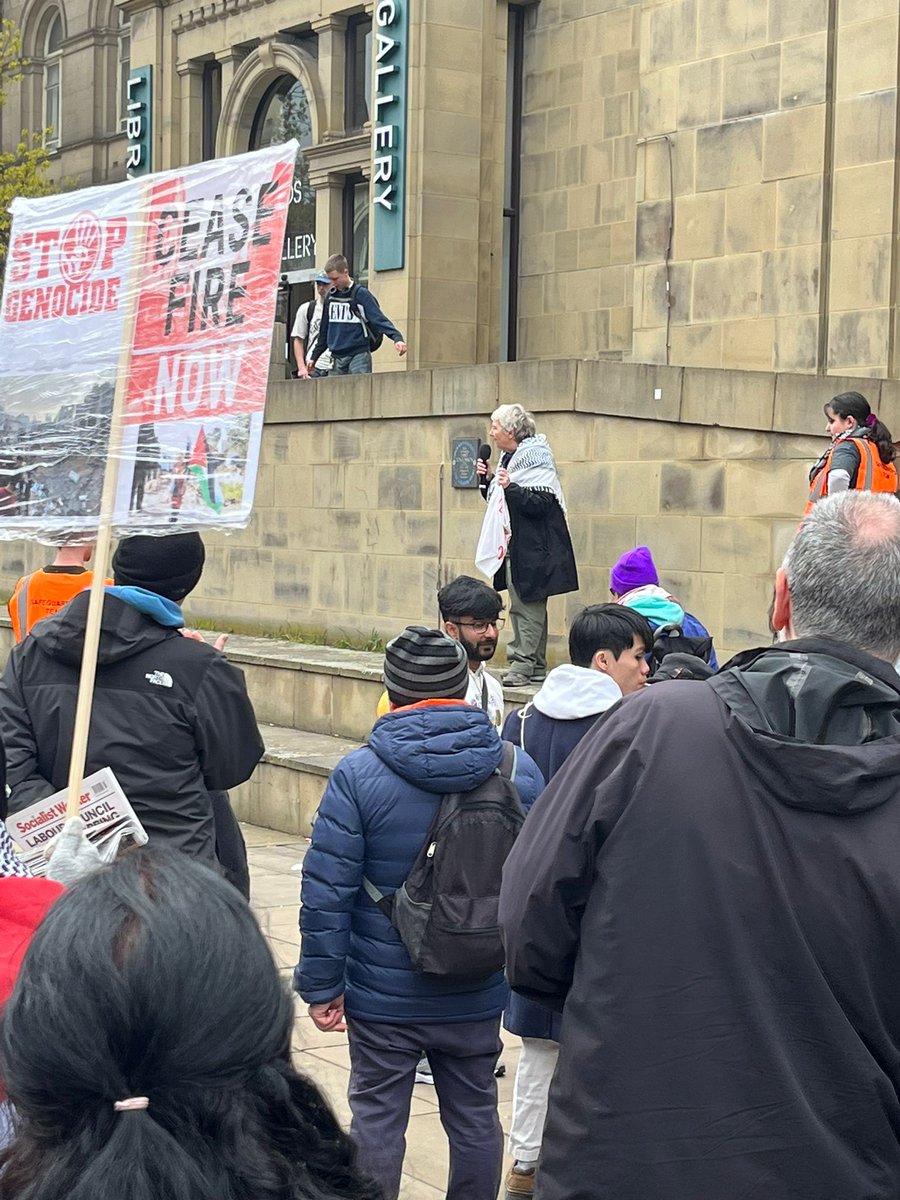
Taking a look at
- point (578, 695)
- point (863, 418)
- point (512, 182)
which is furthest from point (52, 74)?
point (578, 695)

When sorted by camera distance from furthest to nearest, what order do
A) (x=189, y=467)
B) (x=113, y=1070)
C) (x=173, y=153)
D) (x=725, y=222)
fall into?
(x=173, y=153) → (x=725, y=222) → (x=189, y=467) → (x=113, y=1070)

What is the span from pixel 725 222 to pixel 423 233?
4615 millimetres

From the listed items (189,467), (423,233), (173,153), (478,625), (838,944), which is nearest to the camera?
(838,944)

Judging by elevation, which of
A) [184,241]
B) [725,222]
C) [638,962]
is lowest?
[638,962]

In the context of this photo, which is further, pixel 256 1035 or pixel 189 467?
pixel 189 467

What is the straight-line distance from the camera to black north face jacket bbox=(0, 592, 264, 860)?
14.0 ft

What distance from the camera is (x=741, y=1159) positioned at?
8.11 feet

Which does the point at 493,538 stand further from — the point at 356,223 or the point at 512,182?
the point at 356,223

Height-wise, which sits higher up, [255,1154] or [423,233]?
[423,233]

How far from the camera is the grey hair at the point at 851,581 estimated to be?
102 inches

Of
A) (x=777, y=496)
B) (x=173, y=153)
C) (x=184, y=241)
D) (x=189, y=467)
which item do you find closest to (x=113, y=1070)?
(x=189, y=467)

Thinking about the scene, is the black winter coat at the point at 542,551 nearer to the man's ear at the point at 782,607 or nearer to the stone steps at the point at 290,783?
the stone steps at the point at 290,783

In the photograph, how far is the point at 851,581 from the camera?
2604 mm

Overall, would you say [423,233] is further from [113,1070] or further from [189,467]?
[113,1070]
